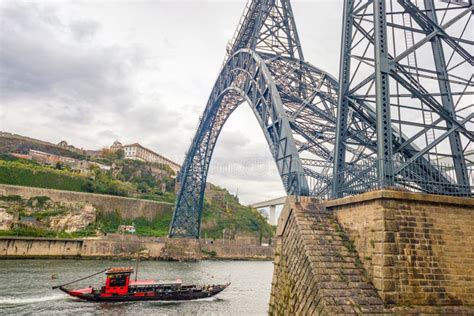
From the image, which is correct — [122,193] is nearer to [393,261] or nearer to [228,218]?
[228,218]

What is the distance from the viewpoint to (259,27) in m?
22.3

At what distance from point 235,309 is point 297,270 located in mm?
11789

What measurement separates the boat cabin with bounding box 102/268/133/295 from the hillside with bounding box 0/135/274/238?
96.7 feet

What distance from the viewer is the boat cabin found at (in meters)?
20.2

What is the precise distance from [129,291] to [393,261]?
17.5 metres

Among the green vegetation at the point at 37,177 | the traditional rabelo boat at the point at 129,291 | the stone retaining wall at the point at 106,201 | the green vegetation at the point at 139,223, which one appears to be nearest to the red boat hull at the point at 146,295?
the traditional rabelo boat at the point at 129,291

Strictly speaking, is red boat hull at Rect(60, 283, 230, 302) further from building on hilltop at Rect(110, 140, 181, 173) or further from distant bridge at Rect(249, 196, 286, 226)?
building on hilltop at Rect(110, 140, 181, 173)

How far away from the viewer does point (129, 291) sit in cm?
2059

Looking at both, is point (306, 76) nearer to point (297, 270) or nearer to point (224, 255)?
point (297, 270)

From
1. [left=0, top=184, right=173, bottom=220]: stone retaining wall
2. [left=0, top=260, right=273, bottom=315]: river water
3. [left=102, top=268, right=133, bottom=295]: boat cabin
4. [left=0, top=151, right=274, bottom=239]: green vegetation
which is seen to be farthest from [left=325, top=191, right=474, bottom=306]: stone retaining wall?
[left=0, top=184, right=173, bottom=220]: stone retaining wall

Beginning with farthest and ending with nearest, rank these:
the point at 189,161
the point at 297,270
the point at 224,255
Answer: the point at 224,255, the point at 189,161, the point at 297,270

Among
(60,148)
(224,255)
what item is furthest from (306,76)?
(60,148)

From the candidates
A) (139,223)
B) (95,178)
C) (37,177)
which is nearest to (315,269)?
(139,223)

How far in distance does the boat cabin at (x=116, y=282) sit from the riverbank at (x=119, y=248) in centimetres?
2452
